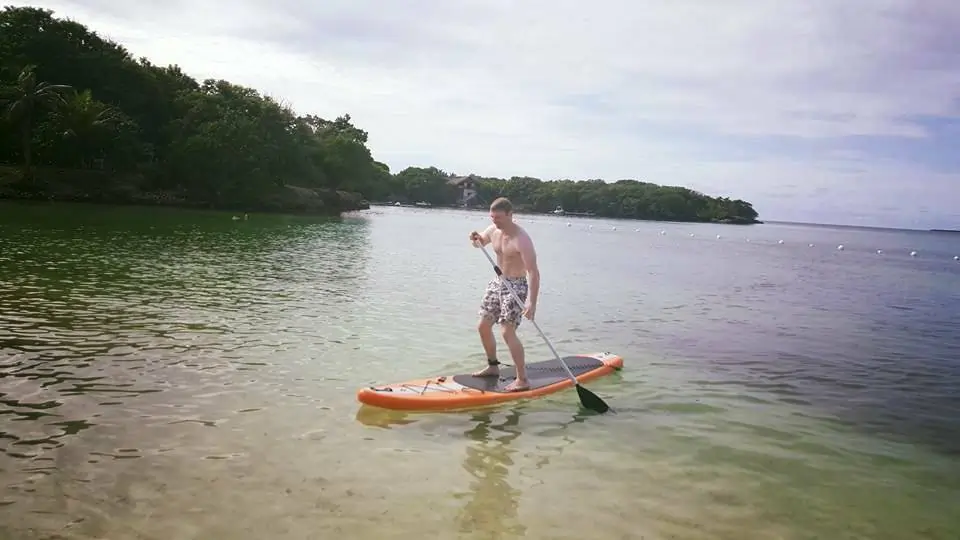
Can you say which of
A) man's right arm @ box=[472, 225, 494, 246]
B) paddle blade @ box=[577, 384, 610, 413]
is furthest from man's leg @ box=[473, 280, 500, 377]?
paddle blade @ box=[577, 384, 610, 413]

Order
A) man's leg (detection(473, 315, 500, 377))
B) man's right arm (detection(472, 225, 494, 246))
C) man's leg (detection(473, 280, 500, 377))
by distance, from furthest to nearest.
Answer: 1. man's right arm (detection(472, 225, 494, 246))
2. man's leg (detection(473, 315, 500, 377))
3. man's leg (detection(473, 280, 500, 377))

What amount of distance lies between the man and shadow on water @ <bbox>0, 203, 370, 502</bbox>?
127 inches

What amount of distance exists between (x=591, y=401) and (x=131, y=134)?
6199 cm

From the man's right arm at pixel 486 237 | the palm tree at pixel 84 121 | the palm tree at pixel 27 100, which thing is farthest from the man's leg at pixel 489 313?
the palm tree at pixel 84 121

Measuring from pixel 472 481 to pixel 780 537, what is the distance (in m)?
2.71

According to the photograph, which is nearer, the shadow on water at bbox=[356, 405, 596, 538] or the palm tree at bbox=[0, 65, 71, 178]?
the shadow on water at bbox=[356, 405, 596, 538]

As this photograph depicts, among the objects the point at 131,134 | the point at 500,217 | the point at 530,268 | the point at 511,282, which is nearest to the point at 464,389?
the point at 511,282

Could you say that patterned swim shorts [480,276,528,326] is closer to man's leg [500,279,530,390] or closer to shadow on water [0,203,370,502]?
man's leg [500,279,530,390]

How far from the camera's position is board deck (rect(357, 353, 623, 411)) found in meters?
8.24

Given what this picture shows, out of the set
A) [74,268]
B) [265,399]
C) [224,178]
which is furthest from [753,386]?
[224,178]

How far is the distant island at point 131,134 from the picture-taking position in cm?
5416

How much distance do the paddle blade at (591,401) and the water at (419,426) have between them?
180mm

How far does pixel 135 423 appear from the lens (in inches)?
279

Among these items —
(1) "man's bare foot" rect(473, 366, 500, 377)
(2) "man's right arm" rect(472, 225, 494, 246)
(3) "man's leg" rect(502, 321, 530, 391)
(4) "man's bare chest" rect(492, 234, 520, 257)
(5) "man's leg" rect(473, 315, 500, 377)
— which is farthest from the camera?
(1) "man's bare foot" rect(473, 366, 500, 377)
